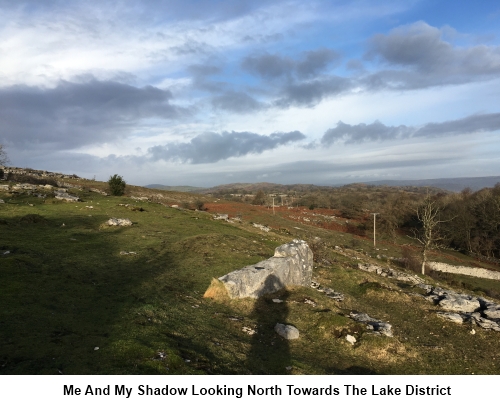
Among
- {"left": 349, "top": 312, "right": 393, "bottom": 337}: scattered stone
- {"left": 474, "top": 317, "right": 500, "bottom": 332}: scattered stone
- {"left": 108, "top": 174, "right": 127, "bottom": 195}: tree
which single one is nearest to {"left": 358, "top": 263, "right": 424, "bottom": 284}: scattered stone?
{"left": 474, "top": 317, "right": 500, "bottom": 332}: scattered stone

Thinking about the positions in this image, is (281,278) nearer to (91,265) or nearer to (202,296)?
(202,296)

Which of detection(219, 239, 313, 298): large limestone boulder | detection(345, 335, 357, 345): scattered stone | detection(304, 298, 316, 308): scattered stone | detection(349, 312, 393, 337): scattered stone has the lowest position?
detection(349, 312, 393, 337): scattered stone

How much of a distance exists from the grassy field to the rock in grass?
0.22 m

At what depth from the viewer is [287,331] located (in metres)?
11.9

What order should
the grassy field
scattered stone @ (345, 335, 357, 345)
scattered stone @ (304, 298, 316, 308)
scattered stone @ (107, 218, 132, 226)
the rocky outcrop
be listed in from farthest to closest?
1. scattered stone @ (107, 218, 132, 226)
2. the rocky outcrop
3. scattered stone @ (304, 298, 316, 308)
4. scattered stone @ (345, 335, 357, 345)
5. the grassy field

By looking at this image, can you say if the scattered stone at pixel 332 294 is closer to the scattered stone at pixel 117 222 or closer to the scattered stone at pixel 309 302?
the scattered stone at pixel 309 302

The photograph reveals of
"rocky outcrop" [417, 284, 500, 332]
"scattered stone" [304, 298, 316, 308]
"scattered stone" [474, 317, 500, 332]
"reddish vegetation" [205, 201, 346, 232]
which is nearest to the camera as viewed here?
"scattered stone" [474, 317, 500, 332]

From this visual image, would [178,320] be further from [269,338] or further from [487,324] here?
[487,324]

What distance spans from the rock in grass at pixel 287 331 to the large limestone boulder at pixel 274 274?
9.06 feet

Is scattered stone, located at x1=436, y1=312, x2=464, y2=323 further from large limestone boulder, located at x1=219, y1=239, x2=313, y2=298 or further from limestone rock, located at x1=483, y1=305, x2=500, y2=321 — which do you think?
large limestone boulder, located at x1=219, y1=239, x2=313, y2=298

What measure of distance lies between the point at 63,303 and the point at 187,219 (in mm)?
24540

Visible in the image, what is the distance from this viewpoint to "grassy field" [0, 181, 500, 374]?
8.28m
